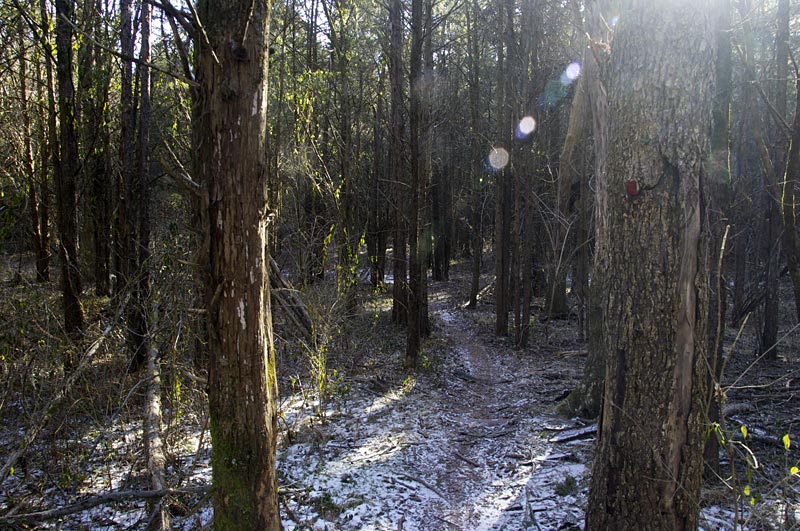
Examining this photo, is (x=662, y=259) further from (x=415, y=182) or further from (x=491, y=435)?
(x=415, y=182)

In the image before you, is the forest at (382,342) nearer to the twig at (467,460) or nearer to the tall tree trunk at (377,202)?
the twig at (467,460)

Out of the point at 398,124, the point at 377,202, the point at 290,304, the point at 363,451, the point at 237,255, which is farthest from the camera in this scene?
the point at 377,202

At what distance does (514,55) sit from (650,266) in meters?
10.7

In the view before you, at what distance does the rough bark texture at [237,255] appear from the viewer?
321 centimetres

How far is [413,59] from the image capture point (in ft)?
30.7

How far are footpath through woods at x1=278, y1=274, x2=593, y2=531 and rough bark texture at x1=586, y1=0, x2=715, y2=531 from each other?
5.12 feet

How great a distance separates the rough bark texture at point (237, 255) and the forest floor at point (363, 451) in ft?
1.40

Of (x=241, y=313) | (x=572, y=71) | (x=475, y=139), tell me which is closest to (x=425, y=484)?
(x=241, y=313)

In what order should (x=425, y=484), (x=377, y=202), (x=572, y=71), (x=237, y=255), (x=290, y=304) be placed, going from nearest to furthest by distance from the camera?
(x=237, y=255)
(x=425, y=484)
(x=290, y=304)
(x=572, y=71)
(x=377, y=202)

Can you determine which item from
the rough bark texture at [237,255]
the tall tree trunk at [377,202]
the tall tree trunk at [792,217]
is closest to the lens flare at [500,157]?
the tall tree trunk at [377,202]

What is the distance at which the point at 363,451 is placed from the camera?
6.29m

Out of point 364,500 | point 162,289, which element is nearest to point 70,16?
point 162,289

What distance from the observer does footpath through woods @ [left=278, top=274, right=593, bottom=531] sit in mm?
4836

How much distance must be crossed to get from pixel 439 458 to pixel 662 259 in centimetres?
401
